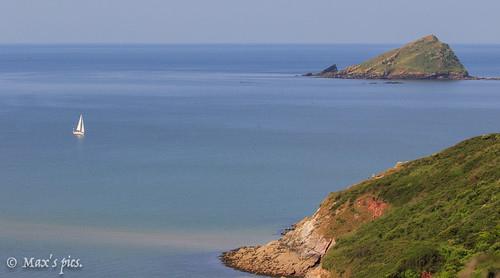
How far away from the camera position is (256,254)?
53281mm

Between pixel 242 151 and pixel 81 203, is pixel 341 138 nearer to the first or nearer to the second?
pixel 242 151

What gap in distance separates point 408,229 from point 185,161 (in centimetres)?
4899

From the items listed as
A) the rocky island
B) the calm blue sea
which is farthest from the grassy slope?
the calm blue sea

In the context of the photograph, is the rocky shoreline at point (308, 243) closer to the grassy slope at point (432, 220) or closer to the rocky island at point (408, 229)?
the rocky island at point (408, 229)

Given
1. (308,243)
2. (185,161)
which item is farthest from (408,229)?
(185,161)

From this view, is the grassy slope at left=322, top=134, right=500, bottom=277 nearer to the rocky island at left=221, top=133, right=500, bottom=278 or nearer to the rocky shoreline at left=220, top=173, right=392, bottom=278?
the rocky island at left=221, top=133, right=500, bottom=278

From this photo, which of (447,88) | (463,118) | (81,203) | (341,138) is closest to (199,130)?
(341,138)

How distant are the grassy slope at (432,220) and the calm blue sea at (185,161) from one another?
26.8ft

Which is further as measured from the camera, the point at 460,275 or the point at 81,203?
the point at 81,203

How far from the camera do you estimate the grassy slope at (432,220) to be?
39094mm

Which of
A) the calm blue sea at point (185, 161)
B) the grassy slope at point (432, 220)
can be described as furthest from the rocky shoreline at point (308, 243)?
the calm blue sea at point (185, 161)

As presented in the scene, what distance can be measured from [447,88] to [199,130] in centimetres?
8470

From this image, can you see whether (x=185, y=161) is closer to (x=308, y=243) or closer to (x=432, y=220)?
(x=308, y=243)

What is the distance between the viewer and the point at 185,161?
302ft
